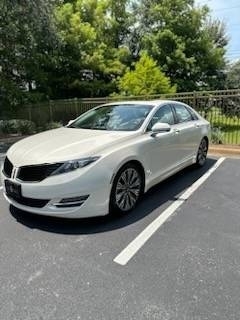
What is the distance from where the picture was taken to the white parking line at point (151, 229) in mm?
3566

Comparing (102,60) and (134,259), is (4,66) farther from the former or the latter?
(134,259)

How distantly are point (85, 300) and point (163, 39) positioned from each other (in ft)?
53.6

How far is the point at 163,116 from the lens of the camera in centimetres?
566

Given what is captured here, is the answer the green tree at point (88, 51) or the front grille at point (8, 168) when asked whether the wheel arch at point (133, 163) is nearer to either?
the front grille at point (8, 168)

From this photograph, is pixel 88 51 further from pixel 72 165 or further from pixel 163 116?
pixel 72 165

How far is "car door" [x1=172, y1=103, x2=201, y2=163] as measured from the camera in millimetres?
5969

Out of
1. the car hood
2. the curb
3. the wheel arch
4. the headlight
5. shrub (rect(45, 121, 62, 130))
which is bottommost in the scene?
shrub (rect(45, 121, 62, 130))

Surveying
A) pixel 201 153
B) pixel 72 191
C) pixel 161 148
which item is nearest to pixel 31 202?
pixel 72 191

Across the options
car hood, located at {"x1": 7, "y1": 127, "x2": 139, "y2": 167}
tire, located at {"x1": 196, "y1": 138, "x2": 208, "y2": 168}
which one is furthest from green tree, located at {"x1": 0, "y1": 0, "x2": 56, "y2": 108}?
car hood, located at {"x1": 7, "y1": 127, "x2": 139, "y2": 167}

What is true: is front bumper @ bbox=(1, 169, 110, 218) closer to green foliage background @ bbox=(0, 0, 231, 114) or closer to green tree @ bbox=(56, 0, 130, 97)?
green foliage background @ bbox=(0, 0, 231, 114)

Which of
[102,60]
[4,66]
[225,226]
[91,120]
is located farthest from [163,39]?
[225,226]

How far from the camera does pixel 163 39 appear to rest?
17562 mm

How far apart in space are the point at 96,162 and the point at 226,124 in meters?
6.93

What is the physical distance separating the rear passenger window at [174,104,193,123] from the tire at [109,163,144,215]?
1791 mm
